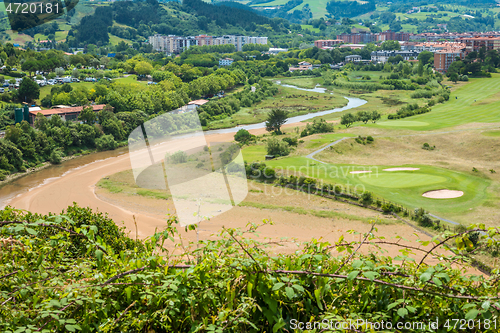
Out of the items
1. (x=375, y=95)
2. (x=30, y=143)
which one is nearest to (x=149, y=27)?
(x=375, y=95)

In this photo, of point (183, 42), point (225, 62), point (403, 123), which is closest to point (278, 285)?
point (403, 123)

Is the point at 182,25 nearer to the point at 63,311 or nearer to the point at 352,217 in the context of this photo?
the point at 352,217

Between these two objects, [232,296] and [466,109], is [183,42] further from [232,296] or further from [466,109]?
[232,296]

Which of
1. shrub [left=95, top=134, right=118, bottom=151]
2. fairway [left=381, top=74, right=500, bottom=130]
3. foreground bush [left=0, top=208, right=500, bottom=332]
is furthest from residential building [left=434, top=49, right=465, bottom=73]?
foreground bush [left=0, top=208, right=500, bottom=332]

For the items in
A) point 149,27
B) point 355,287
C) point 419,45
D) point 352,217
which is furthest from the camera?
point 149,27

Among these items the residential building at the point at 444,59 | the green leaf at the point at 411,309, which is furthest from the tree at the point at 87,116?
the residential building at the point at 444,59

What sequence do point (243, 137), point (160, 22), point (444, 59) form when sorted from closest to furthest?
point (243, 137) < point (444, 59) < point (160, 22)
